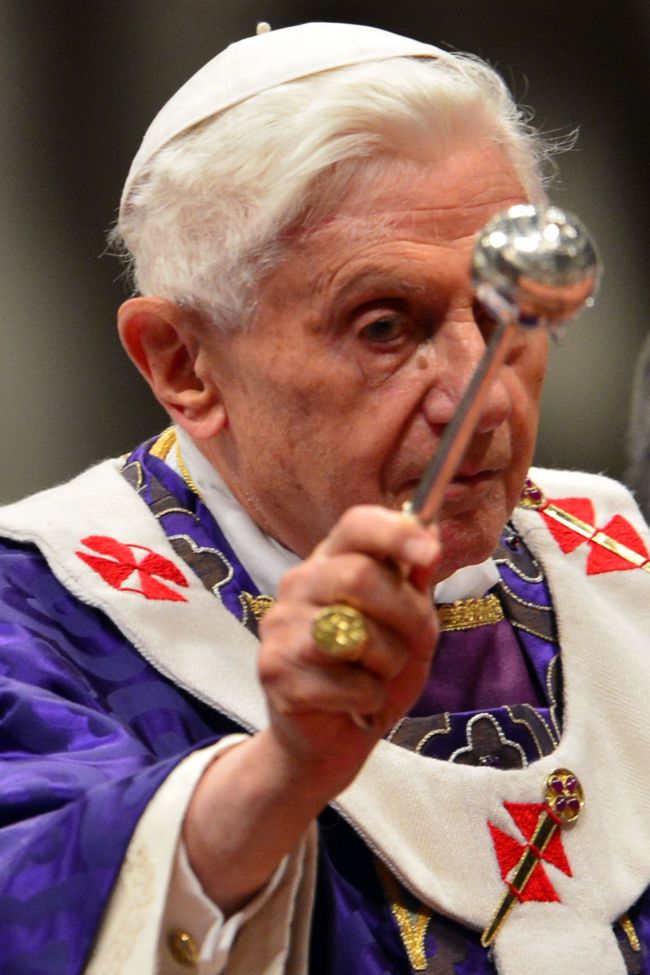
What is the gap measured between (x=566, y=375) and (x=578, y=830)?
166 centimetres

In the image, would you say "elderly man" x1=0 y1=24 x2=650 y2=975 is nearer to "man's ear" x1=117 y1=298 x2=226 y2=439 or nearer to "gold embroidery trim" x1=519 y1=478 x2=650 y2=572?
"man's ear" x1=117 y1=298 x2=226 y2=439

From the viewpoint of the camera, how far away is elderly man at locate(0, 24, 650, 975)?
5.57 feet

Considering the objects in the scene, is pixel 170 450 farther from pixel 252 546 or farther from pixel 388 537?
pixel 388 537

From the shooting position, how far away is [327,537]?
151 cm

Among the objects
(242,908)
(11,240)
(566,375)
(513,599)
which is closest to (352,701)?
(242,908)

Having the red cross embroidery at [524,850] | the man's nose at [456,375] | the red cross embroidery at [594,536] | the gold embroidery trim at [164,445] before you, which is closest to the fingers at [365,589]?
the man's nose at [456,375]

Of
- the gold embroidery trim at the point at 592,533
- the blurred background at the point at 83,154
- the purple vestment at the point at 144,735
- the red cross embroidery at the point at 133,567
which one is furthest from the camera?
the blurred background at the point at 83,154

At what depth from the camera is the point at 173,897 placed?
4.44ft

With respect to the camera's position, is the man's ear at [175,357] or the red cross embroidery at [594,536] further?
the red cross embroidery at [594,536]

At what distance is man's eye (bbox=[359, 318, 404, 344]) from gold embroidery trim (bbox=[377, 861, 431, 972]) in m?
0.54

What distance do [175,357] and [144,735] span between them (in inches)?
17.9

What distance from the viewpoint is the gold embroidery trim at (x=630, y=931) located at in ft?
5.85

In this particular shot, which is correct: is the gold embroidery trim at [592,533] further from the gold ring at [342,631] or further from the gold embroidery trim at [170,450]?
the gold ring at [342,631]

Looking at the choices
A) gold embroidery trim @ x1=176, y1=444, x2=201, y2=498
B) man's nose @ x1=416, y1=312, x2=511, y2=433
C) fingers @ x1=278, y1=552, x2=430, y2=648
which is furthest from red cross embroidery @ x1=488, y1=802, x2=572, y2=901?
fingers @ x1=278, y1=552, x2=430, y2=648
